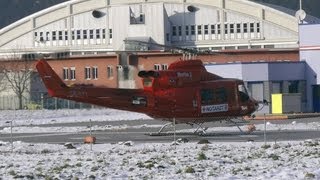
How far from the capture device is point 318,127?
42594 mm

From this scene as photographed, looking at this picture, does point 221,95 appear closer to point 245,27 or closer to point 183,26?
point 245,27

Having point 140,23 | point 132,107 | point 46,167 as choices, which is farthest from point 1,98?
point 46,167

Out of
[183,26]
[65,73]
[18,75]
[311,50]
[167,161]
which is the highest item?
[183,26]

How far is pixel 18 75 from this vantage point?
107500mm

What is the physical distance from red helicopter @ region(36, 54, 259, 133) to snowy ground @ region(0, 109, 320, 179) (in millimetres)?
7466

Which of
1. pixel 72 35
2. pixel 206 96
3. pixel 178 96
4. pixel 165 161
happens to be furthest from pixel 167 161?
pixel 72 35

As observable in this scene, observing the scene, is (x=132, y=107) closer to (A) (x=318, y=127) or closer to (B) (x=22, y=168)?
(A) (x=318, y=127)

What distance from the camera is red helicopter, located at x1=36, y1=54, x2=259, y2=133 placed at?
40.9 m

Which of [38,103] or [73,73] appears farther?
[38,103]

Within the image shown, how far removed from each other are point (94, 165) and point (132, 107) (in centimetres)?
1732

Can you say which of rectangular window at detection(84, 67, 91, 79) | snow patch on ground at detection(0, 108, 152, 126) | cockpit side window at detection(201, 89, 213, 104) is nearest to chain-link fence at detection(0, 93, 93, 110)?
rectangular window at detection(84, 67, 91, 79)

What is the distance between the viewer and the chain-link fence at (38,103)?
103 m

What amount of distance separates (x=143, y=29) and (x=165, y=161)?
8997 centimetres

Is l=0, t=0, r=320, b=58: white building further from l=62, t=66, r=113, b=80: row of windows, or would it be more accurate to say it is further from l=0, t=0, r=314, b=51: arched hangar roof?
l=62, t=66, r=113, b=80: row of windows
